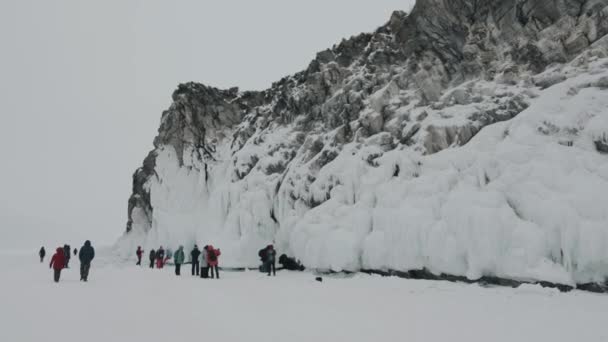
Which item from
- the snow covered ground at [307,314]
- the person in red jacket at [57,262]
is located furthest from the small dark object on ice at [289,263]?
the person in red jacket at [57,262]

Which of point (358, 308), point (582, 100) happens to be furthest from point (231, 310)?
point (582, 100)

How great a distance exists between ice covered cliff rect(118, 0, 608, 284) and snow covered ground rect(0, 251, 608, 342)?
173cm

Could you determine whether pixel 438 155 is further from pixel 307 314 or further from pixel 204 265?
pixel 204 265

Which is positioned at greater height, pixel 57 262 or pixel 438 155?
pixel 438 155

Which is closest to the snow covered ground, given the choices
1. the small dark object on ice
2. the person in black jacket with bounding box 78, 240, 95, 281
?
the person in black jacket with bounding box 78, 240, 95, 281

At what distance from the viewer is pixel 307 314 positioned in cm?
888

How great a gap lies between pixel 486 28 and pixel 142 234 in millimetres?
36123

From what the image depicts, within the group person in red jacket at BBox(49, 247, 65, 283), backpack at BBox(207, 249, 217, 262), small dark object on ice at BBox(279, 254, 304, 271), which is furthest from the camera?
small dark object on ice at BBox(279, 254, 304, 271)

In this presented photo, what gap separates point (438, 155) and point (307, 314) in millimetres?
9971

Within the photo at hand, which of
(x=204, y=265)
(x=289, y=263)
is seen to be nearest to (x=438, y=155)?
(x=289, y=263)

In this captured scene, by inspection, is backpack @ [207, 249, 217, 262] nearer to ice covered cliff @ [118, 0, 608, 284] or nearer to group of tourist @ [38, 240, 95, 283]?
ice covered cliff @ [118, 0, 608, 284]

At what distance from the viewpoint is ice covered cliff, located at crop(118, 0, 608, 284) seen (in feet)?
38.5

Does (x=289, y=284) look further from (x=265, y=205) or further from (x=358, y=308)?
(x=265, y=205)

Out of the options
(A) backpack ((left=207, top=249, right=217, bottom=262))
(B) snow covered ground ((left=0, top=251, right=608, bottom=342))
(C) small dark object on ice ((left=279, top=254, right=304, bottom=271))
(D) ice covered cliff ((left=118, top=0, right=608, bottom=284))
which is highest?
(D) ice covered cliff ((left=118, top=0, right=608, bottom=284))
